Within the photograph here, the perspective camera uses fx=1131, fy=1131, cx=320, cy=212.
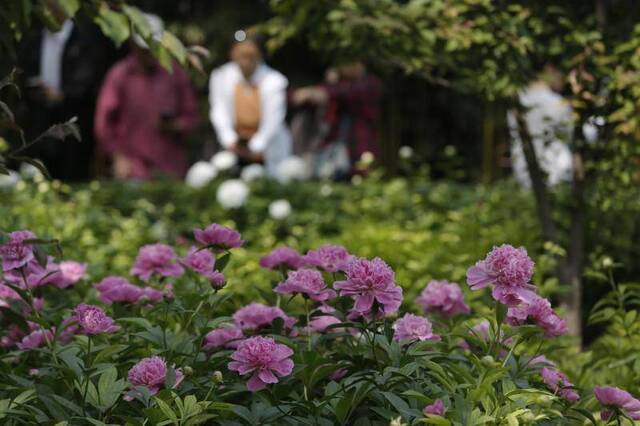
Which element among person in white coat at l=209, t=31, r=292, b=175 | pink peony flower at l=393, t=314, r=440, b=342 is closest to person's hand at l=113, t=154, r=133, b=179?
person in white coat at l=209, t=31, r=292, b=175

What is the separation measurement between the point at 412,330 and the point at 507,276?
336mm

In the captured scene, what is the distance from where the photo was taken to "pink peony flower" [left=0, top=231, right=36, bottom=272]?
7.39ft

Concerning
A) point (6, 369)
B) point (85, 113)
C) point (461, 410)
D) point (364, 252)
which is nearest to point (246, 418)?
point (461, 410)

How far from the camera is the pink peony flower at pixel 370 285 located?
200 centimetres

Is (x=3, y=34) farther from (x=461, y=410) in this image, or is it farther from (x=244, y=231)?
(x=244, y=231)

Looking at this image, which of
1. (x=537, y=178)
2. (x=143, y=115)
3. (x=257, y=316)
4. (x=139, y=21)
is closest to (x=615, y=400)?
(x=257, y=316)

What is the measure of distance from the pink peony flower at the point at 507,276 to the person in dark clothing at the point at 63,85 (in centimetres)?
721

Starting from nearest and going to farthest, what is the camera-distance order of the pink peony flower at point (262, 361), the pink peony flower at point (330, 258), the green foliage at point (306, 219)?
the pink peony flower at point (262, 361) → the pink peony flower at point (330, 258) → the green foliage at point (306, 219)

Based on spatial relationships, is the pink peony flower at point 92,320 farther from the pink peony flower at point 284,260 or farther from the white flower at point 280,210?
the white flower at point 280,210

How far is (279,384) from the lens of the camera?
212cm

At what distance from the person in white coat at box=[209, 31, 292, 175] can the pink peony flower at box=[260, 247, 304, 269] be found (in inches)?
250

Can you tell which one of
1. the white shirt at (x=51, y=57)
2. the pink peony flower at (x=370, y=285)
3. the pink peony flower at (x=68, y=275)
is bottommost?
the white shirt at (x=51, y=57)

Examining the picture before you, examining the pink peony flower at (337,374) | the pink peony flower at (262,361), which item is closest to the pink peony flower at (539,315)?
the pink peony flower at (337,374)

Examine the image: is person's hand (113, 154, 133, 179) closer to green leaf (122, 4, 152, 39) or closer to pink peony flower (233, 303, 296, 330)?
green leaf (122, 4, 152, 39)
